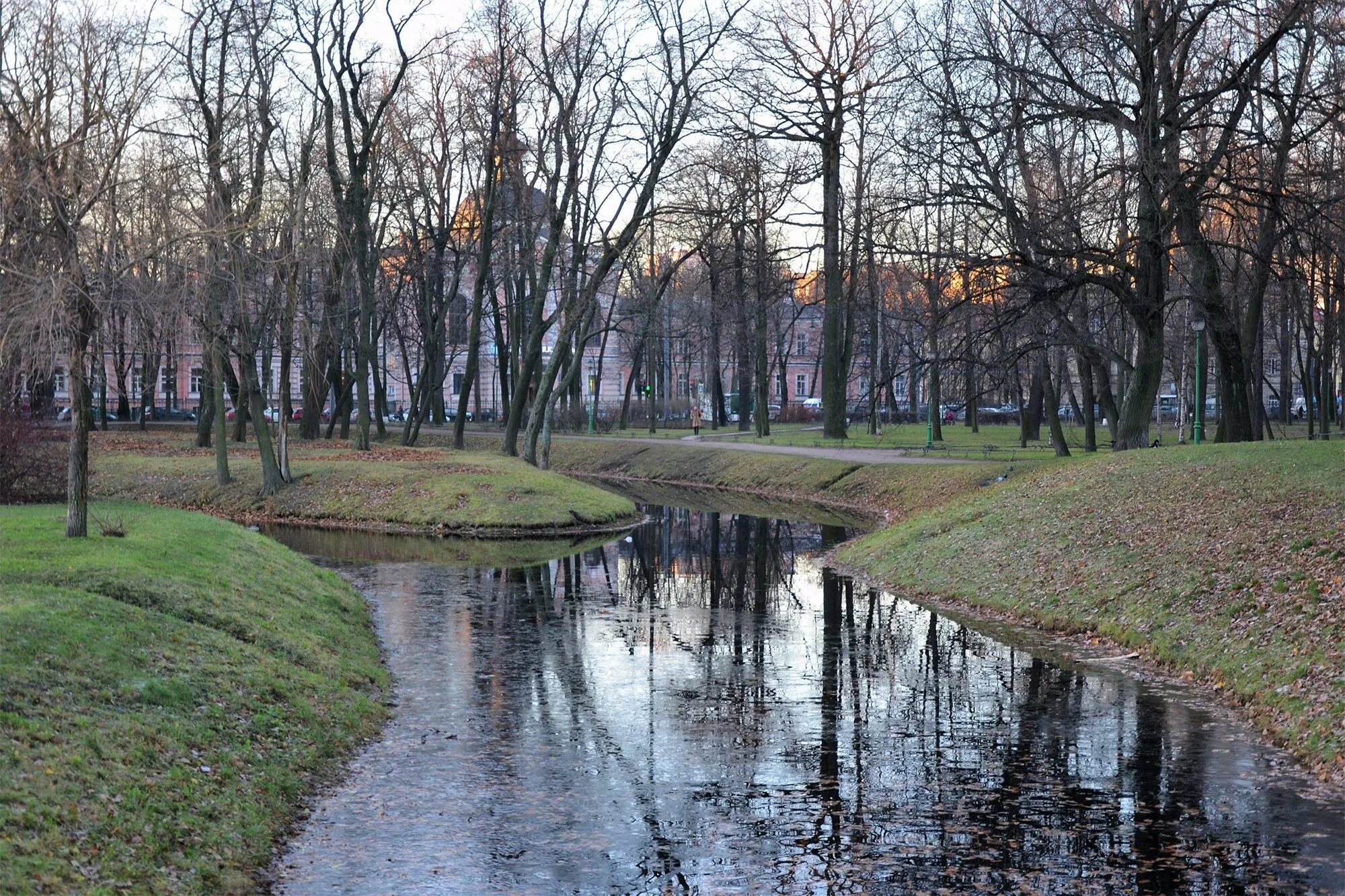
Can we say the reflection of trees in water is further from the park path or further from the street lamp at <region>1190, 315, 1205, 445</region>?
the street lamp at <region>1190, 315, 1205, 445</region>

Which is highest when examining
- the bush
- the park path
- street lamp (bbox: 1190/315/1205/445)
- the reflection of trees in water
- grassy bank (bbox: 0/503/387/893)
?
street lamp (bbox: 1190/315/1205/445)

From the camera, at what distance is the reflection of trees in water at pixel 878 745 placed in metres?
9.11

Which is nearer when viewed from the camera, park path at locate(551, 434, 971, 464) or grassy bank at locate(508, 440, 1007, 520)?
grassy bank at locate(508, 440, 1007, 520)

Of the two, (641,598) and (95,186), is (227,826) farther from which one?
(641,598)

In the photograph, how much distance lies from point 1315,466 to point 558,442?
40030 mm

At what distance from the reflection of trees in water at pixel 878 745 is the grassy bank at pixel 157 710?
199cm

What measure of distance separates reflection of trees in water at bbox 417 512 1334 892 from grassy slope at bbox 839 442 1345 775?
1076 mm

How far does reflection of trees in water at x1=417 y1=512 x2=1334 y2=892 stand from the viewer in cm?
911

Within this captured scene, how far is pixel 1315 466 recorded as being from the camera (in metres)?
21.4

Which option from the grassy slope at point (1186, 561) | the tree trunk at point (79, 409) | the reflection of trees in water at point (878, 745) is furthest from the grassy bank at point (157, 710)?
the grassy slope at point (1186, 561)

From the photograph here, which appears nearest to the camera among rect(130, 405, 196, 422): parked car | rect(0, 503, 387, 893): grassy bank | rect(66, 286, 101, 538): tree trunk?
rect(0, 503, 387, 893): grassy bank

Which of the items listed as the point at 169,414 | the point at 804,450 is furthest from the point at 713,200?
the point at 169,414

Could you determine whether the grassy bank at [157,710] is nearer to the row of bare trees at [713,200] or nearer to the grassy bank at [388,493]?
the row of bare trees at [713,200]

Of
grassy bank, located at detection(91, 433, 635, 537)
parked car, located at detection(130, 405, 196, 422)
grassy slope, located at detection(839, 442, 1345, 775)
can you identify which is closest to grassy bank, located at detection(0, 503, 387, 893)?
grassy slope, located at detection(839, 442, 1345, 775)
